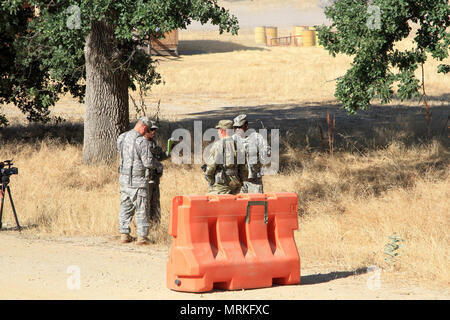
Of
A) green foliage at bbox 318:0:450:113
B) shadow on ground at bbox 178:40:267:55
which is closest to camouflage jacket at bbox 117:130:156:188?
green foliage at bbox 318:0:450:113

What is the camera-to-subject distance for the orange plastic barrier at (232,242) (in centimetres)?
738

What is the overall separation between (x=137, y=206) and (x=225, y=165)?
5.05ft

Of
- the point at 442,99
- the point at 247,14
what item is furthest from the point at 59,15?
the point at 247,14

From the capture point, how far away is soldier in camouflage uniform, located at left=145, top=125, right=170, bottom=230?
32.7 feet

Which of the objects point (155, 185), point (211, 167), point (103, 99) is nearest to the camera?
point (211, 167)

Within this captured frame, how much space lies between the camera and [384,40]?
12.4m

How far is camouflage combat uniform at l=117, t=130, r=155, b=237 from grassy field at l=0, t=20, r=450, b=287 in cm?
57

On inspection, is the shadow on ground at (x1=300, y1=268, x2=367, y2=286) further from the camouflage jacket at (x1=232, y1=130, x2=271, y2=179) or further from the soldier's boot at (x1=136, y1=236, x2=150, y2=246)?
the soldier's boot at (x1=136, y1=236, x2=150, y2=246)

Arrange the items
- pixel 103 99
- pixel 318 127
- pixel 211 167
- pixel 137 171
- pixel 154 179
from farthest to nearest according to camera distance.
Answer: pixel 318 127 → pixel 103 99 → pixel 154 179 → pixel 137 171 → pixel 211 167

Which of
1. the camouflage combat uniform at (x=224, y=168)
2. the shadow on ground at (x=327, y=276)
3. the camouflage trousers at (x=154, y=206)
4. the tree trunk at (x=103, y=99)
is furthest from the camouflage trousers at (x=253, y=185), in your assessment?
the tree trunk at (x=103, y=99)

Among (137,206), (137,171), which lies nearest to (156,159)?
(137,171)

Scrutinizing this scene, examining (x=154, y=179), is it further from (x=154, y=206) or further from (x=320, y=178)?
(x=320, y=178)

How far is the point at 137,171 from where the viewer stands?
32.5 ft
